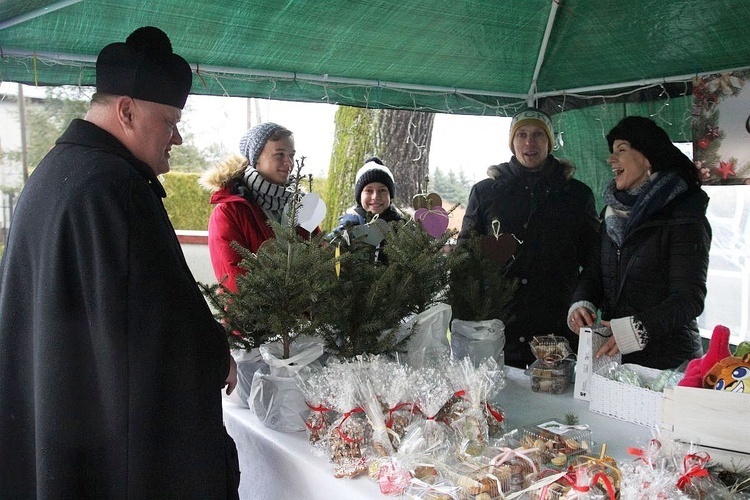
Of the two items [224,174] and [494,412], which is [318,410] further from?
[224,174]

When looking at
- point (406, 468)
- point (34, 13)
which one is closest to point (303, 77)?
point (34, 13)

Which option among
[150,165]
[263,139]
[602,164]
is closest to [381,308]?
[150,165]

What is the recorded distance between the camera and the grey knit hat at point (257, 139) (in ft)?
9.79

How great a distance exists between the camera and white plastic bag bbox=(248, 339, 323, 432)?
67.7 inches

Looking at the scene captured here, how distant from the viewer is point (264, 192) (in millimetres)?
2949

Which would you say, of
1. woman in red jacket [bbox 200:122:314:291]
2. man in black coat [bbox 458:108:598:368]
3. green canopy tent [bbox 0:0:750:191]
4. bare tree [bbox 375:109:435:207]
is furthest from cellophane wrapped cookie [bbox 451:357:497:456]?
bare tree [bbox 375:109:435:207]

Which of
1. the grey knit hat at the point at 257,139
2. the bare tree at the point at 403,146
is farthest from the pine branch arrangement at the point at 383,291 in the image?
the bare tree at the point at 403,146

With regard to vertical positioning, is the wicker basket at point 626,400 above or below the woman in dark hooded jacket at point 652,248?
below

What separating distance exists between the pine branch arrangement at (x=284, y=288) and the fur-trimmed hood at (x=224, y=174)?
4.10ft

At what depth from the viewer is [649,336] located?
212 centimetres

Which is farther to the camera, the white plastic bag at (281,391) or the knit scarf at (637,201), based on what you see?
the knit scarf at (637,201)

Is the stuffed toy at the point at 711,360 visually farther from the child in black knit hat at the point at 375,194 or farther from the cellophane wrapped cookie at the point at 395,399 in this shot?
the child in black knit hat at the point at 375,194

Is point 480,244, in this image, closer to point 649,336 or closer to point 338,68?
point 649,336

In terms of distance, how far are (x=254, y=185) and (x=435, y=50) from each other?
122cm
